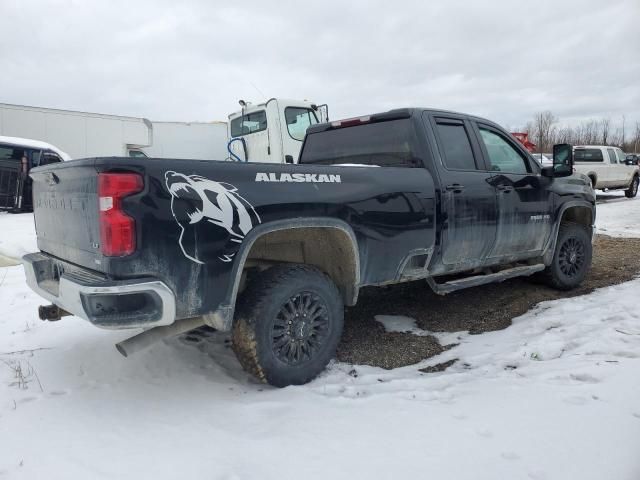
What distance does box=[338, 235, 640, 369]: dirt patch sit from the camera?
12.7 feet

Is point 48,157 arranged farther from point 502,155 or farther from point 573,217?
point 573,217

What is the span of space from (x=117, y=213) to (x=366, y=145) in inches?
98.3

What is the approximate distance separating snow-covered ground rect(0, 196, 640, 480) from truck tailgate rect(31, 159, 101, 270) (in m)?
0.87

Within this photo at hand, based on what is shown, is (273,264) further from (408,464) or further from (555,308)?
(555,308)

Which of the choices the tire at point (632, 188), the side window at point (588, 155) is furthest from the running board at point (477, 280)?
the tire at point (632, 188)

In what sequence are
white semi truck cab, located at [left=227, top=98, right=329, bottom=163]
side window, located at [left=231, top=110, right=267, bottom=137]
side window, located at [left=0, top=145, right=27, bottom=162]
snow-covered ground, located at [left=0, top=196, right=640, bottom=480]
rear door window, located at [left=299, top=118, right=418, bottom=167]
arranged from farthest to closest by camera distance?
1. side window, located at [left=0, top=145, right=27, bottom=162]
2. side window, located at [left=231, top=110, right=267, bottom=137]
3. white semi truck cab, located at [left=227, top=98, right=329, bottom=163]
4. rear door window, located at [left=299, top=118, right=418, bottom=167]
5. snow-covered ground, located at [left=0, top=196, right=640, bottom=480]

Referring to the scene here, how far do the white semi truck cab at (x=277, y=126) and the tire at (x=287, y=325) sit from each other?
21.3 feet

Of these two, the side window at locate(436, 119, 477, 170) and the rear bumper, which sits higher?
the side window at locate(436, 119, 477, 170)

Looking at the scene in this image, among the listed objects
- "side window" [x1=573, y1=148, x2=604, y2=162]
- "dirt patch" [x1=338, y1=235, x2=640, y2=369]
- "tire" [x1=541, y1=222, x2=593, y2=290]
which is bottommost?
"dirt patch" [x1=338, y1=235, x2=640, y2=369]

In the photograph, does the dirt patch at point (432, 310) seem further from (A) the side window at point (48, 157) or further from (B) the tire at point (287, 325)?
(A) the side window at point (48, 157)

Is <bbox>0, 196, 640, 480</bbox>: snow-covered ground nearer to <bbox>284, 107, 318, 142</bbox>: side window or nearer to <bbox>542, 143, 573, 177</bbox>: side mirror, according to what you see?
<bbox>542, 143, 573, 177</bbox>: side mirror

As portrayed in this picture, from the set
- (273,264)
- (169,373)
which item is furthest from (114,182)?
(169,373)

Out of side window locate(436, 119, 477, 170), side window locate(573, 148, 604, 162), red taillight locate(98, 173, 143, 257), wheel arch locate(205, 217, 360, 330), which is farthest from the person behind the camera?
side window locate(573, 148, 604, 162)

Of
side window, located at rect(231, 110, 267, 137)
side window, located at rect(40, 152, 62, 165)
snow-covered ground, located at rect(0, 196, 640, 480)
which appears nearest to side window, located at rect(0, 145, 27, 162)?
side window, located at rect(40, 152, 62, 165)
